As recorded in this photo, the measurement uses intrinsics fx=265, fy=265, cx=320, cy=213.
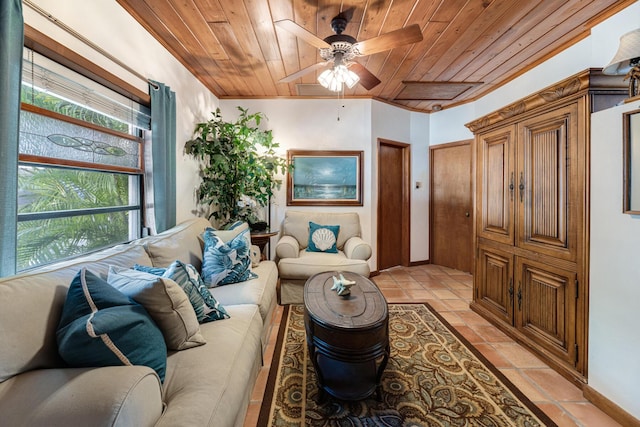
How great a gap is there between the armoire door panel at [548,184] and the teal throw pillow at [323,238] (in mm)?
1891

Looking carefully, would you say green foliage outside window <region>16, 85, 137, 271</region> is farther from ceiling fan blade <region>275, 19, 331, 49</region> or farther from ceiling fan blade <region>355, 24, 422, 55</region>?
ceiling fan blade <region>355, 24, 422, 55</region>

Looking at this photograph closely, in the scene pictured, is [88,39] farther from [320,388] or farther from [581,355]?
[581,355]

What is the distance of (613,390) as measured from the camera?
58.4 inches

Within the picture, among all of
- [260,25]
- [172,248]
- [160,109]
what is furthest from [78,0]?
[172,248]

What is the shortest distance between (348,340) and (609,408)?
1.53 metres

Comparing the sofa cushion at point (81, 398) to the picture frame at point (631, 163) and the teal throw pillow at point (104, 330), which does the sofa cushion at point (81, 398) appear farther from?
the picture frame at point (631, 163)

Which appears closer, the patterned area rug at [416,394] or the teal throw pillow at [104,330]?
the teal throw pillow at [104,330]

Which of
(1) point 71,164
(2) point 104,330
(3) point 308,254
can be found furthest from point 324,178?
(2) point 104,330

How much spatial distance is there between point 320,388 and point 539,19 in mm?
3054

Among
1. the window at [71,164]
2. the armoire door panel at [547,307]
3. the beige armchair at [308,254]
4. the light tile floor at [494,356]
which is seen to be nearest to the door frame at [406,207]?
the light tile floor at [494,356]

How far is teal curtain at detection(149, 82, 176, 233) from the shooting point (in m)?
2.18

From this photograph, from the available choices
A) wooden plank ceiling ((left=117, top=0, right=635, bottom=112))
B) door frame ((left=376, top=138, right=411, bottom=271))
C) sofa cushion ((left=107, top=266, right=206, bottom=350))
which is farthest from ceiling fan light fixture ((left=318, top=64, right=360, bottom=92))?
door frame ((left=376, top=138, right=411, bottom=271))

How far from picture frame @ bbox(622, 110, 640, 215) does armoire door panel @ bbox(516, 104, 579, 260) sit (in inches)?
11.8

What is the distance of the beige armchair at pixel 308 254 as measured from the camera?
2859mm
